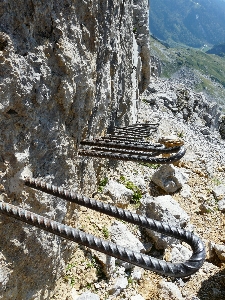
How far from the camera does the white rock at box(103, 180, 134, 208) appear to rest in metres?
7.71

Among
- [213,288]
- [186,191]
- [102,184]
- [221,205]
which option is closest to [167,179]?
[186,191]

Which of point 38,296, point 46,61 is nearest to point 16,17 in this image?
point 46,61

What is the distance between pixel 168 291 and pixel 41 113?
5.27 metres

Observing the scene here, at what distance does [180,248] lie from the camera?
7559 mm

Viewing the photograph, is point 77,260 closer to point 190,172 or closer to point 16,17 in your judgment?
point 16,17

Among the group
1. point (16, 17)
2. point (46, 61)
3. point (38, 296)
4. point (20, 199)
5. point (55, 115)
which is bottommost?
point (38, 296)

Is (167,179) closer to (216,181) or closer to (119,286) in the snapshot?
(216,181)

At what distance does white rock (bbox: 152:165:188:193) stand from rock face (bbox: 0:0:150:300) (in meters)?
4.70

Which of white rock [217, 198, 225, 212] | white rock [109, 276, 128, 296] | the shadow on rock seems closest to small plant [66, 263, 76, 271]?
white rock [109, 276, 128, 296]

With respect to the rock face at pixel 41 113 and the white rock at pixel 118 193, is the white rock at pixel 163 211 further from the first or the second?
the rock face at pixel 41 113

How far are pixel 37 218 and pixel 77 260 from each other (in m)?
3.45

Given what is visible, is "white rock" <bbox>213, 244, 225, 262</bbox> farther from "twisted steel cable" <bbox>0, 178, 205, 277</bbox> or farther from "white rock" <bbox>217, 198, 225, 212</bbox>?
"twisted steel cable" <bbox>0, 178, 205, 277</bbox>

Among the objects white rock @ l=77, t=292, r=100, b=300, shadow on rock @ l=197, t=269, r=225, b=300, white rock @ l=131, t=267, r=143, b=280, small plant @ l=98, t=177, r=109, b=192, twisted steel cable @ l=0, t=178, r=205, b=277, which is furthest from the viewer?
small plant @ l=98, t=177, r=109, b=192

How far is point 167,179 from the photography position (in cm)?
1045
